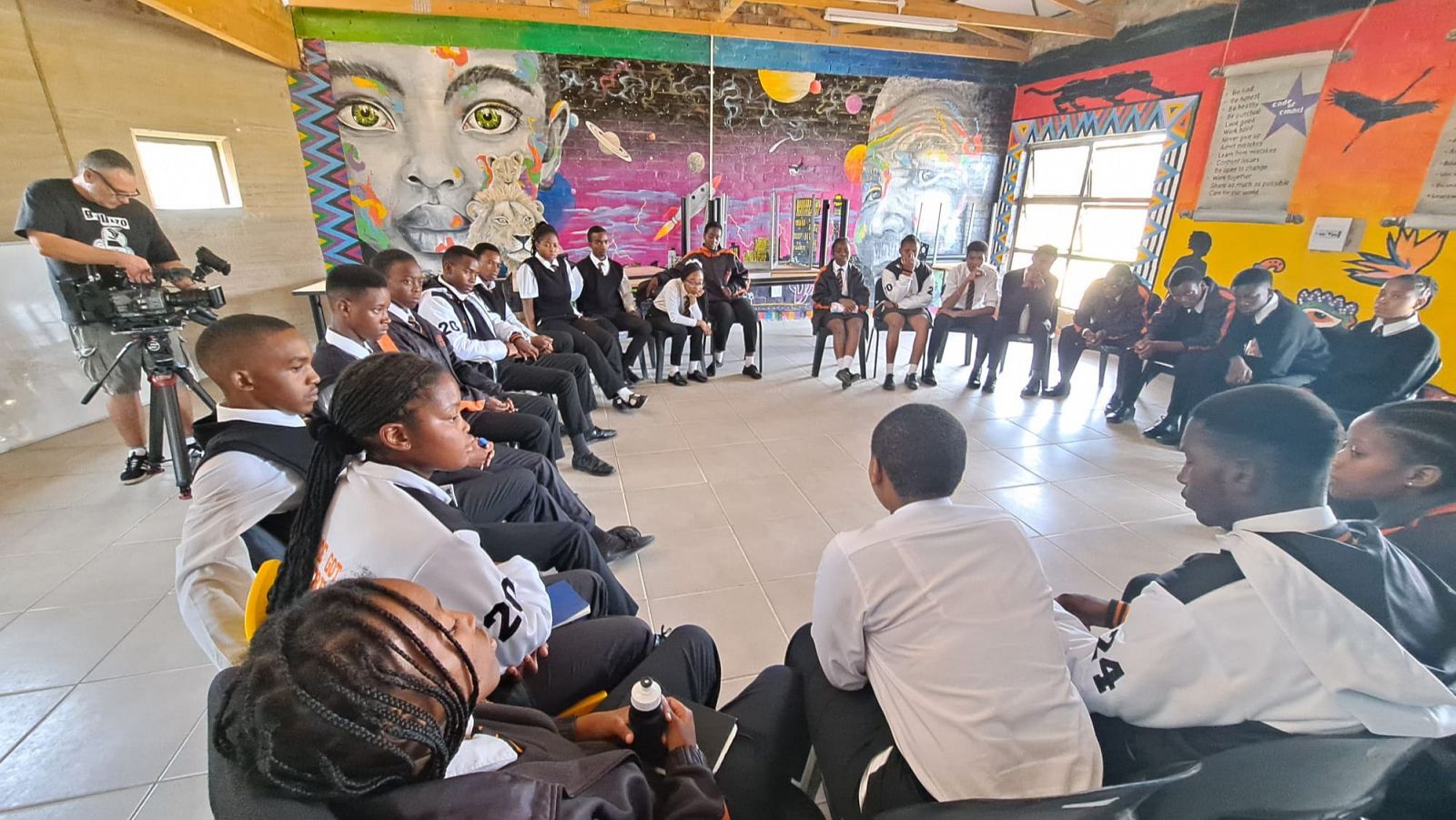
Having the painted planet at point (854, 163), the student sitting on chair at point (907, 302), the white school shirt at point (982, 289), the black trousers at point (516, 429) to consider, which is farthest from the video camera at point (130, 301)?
the painted planet at point (854, 163)

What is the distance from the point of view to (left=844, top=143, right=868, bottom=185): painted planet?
21.1ft

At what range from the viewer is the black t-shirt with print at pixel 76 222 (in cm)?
259

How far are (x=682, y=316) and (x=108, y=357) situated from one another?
3252mm

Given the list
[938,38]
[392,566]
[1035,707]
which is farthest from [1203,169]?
[392,566]

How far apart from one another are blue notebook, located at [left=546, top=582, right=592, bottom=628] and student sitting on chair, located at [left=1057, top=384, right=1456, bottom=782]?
1.02 meters

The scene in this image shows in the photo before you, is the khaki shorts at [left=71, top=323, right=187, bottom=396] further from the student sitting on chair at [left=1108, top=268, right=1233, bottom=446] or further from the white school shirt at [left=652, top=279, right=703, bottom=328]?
the student sitting on chair at [left=1108, top=268, right=1233, bottom=446]

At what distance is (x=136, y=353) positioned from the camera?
285cm

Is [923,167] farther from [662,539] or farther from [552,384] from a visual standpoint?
[662,539]

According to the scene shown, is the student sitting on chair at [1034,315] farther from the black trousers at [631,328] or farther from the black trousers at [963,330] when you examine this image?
the black trousers at [631,328]

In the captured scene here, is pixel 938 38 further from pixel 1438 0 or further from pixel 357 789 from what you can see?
pixel 357 789

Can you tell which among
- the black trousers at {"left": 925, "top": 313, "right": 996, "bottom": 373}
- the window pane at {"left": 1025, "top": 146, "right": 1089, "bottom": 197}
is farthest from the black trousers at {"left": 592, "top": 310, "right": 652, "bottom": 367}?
the window pane at {"left": 1025, "top": 146, "right": 1089, "bottom": 197}

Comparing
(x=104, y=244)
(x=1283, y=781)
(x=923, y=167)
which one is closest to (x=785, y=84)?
(x=923, y=167)

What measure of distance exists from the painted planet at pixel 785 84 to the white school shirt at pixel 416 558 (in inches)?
240

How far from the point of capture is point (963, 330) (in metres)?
4.68
